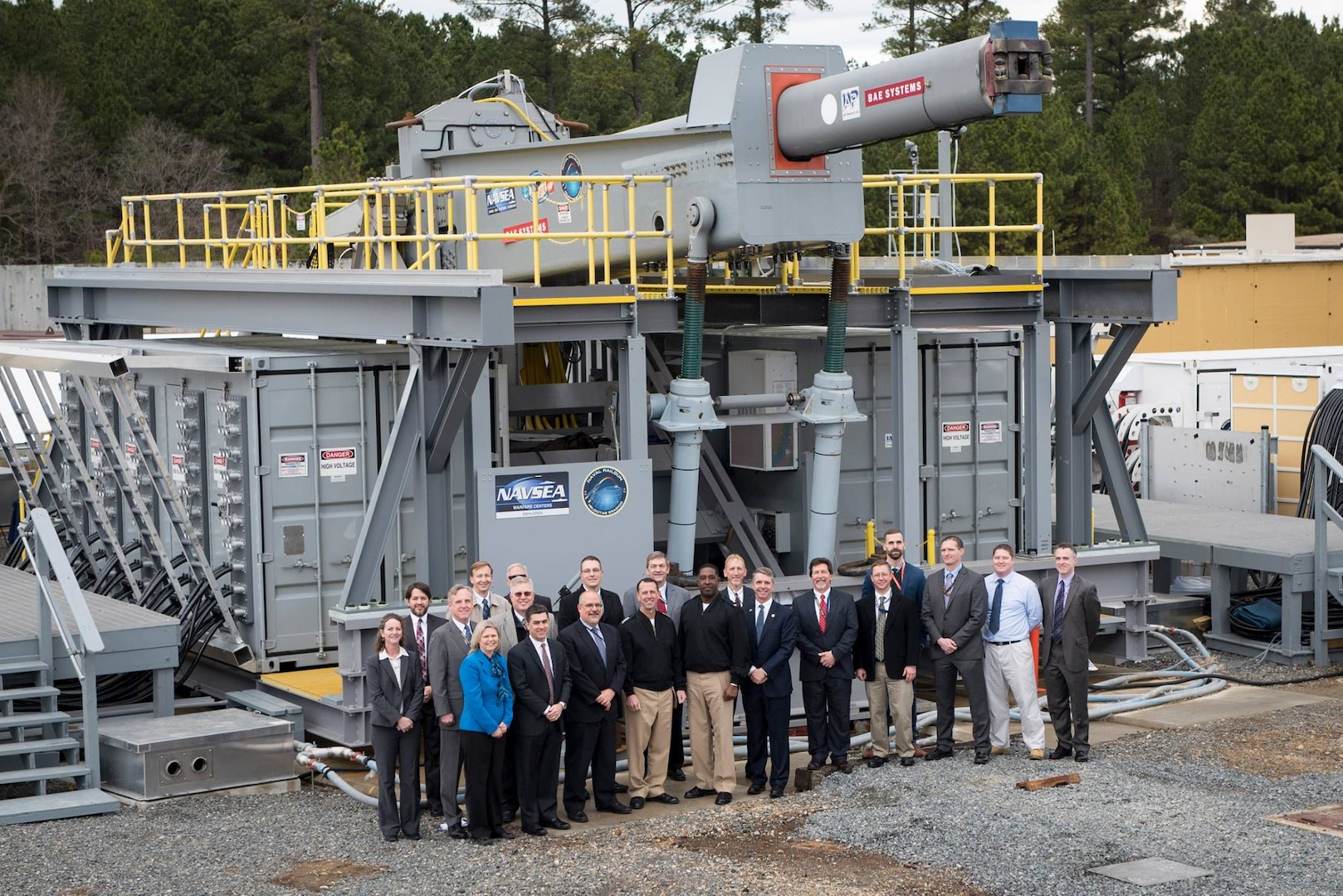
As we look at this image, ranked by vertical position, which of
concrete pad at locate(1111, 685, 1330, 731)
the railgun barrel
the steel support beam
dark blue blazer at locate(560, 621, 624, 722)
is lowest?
concrete pad at locate(1111, 685, 1330, 731)

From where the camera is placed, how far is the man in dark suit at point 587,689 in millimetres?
11180

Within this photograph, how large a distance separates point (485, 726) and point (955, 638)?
11.6 ft

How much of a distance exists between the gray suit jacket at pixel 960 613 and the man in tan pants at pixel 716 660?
1.55 m

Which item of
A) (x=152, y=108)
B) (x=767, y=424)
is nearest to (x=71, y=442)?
(x=767, y=424)

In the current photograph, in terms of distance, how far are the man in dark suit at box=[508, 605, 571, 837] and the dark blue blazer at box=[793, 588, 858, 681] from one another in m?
1.85

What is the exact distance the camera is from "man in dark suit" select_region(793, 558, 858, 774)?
12.1 m

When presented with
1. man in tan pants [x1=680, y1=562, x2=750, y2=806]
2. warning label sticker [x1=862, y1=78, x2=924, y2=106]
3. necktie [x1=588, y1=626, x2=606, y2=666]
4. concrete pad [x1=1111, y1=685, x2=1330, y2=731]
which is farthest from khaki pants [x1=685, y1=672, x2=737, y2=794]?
warning label sticker [x1=862, y1=78, x2=924, y2=106]

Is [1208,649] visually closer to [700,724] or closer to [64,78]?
[700,724]

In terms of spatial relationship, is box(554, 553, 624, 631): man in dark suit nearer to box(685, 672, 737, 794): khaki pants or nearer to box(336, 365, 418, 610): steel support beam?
box(685, 672, 737, 794): khaki pants

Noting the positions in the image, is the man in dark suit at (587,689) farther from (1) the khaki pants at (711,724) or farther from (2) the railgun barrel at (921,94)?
(2) the railgun barrel at (921,94)

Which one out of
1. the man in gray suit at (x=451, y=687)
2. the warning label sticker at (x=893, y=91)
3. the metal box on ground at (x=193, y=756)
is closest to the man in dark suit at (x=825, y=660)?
the man in gray suit at (x=451, y=687)

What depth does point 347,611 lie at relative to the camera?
12.6 m

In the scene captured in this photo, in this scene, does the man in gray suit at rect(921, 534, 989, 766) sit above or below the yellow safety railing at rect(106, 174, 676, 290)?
below

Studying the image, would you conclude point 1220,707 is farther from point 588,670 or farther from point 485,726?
point 485,726
